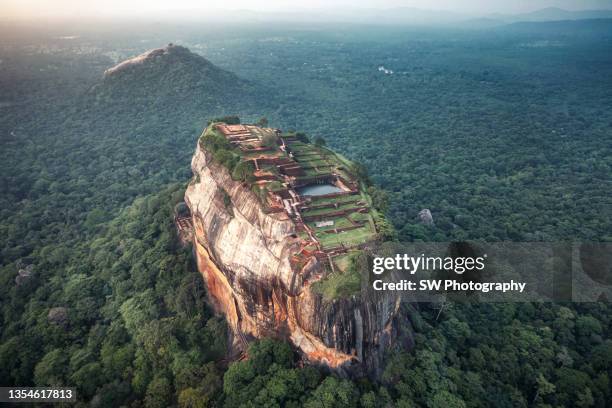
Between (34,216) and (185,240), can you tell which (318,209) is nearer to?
(185,240)

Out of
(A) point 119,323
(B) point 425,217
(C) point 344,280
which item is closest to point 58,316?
(A) point 119,323

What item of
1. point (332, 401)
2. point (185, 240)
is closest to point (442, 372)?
point (332, 401)

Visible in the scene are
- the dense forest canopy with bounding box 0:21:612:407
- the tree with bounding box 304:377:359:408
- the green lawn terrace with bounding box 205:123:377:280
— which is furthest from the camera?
the dense forest canopy with bounding box 0:21:612:407

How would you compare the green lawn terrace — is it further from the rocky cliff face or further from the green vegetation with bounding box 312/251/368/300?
the rocky cliff face

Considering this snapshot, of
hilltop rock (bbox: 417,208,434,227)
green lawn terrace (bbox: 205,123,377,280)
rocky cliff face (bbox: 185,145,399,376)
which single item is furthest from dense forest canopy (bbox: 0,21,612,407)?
green lawn terrace (bbox: 205,123,377,280)

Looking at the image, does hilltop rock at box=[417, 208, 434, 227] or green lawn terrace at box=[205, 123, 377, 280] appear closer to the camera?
green lawn terrace at box=[205, 123, 377, 280]

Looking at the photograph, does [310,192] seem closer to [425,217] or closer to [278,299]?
[278,299]
